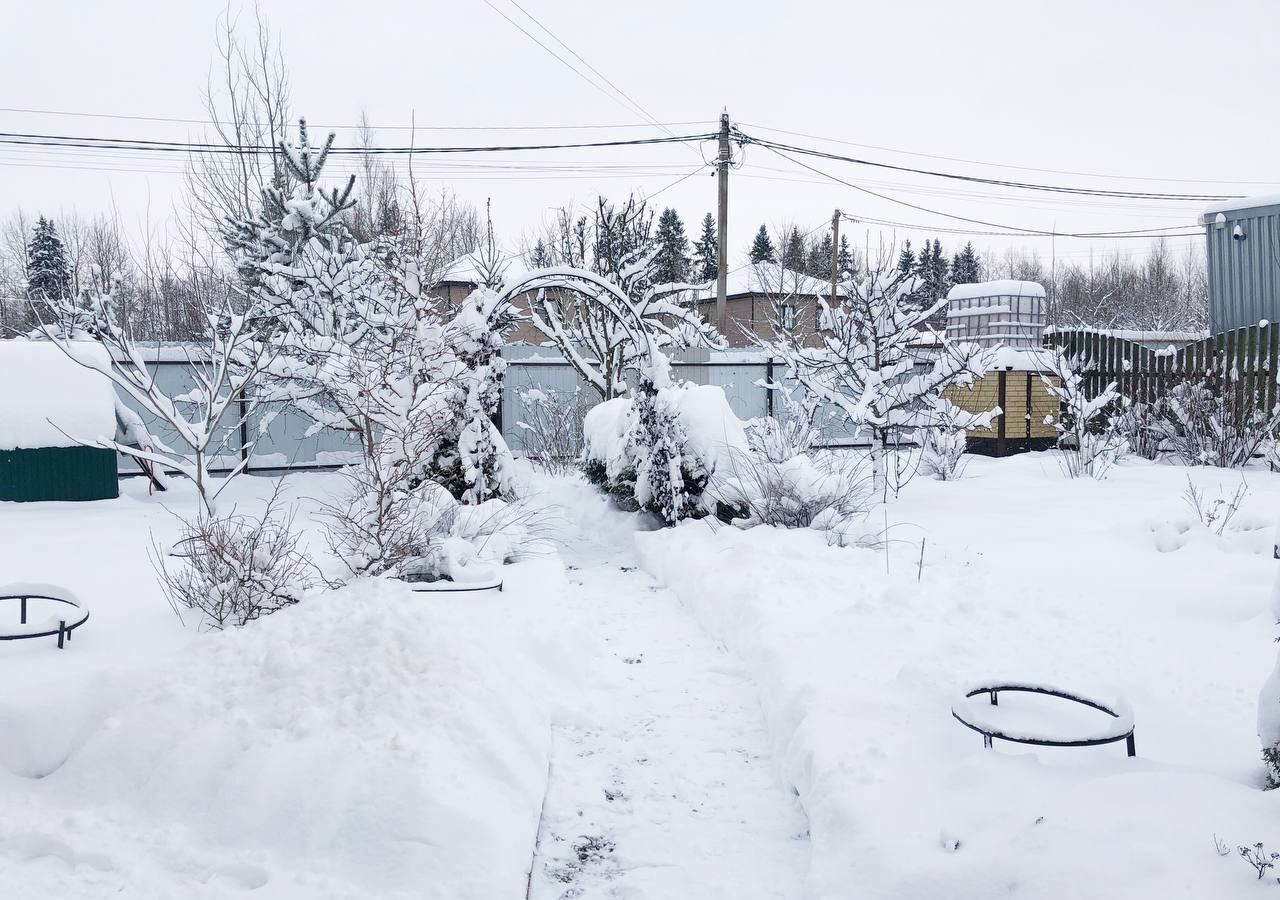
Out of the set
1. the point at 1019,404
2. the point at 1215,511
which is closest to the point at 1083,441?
the point at 1215,511

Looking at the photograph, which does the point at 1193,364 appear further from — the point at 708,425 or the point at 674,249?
the point at 674,249

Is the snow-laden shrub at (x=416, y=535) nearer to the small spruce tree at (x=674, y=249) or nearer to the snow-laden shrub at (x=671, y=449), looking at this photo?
the snow-laden shrub at (x=671, y=449)

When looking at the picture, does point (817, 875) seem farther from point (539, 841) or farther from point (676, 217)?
point (676, 217)

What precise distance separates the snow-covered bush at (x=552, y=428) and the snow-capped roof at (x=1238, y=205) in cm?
1094

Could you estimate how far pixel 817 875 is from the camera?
2918 millimetres

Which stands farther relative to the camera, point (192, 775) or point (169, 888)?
point (192, 775)

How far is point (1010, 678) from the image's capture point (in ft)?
13.3

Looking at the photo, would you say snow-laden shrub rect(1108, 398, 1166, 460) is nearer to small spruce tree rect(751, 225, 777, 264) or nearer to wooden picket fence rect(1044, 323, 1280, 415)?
wooden picket fence rect(1044, 323, 1280, 415)

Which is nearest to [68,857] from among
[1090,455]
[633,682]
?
[633,682]

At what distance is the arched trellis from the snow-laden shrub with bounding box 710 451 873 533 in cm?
125

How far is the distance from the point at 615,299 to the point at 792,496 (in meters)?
3.55

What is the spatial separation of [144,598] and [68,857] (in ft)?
9.85

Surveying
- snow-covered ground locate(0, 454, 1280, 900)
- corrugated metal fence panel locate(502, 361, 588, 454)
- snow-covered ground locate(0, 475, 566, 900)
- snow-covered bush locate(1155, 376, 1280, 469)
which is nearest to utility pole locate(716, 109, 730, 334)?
corrugated metal fence panel locate(502, 361, 588, 454)

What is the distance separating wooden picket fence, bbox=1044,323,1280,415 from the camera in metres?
11.3
